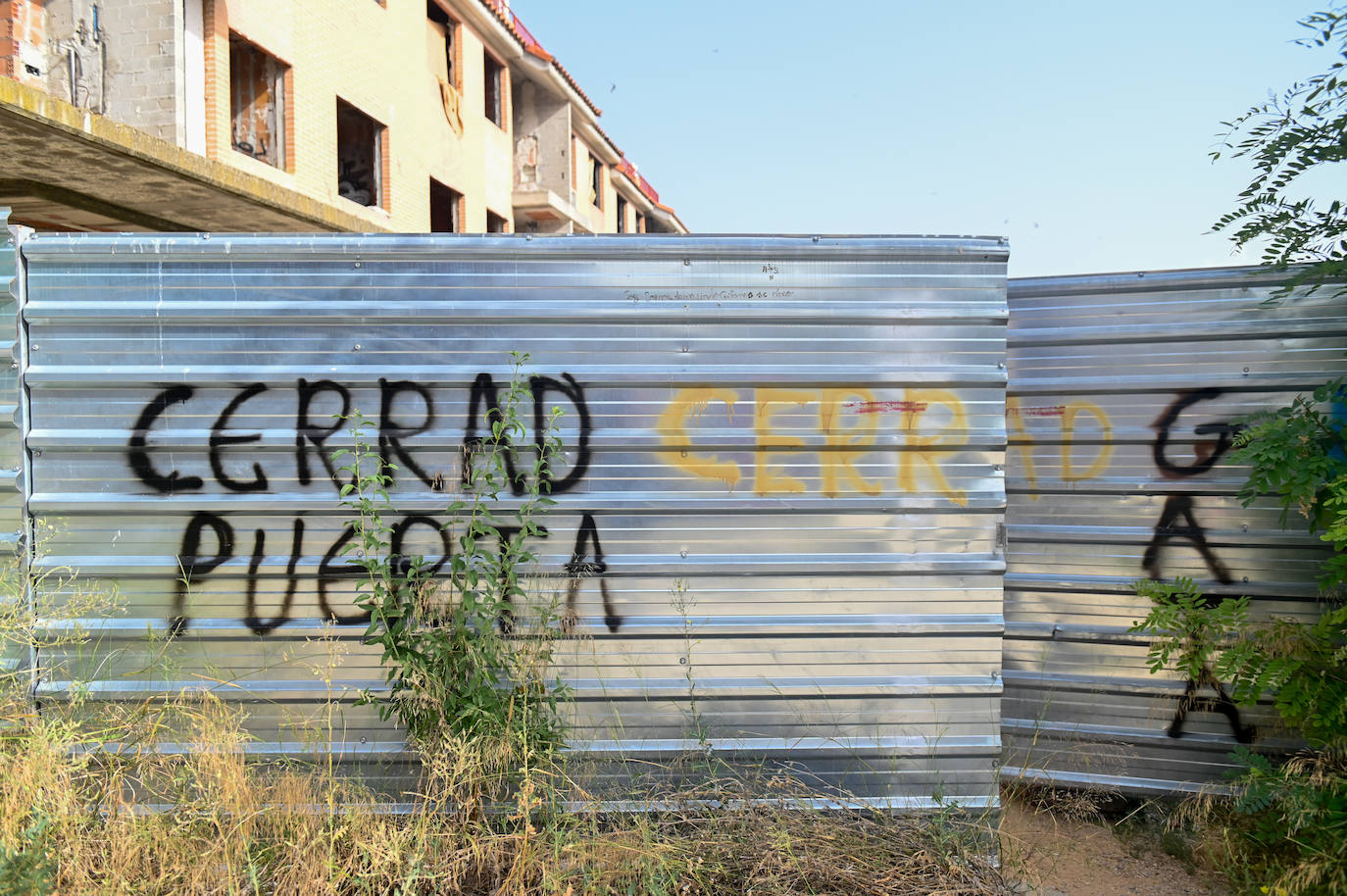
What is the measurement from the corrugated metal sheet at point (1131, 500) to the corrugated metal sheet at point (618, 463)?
1.88 feet

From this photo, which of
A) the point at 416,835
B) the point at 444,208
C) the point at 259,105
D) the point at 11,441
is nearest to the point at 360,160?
the point at 259,105

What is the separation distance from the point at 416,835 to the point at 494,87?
64.2ft

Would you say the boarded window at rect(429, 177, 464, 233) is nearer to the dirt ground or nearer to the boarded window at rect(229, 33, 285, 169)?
the boarded window at rect(229, 33, 285, 169)

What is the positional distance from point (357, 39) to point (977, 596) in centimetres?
1431

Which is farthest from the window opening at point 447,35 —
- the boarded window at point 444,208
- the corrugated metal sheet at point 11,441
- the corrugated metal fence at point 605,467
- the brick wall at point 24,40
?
the corrugated metal fence at point 605,467

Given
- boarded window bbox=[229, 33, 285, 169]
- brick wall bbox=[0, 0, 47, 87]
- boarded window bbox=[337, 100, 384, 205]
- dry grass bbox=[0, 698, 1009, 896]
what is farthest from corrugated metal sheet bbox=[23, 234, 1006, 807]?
boarded window bbox=[337, 100, 384, 205]

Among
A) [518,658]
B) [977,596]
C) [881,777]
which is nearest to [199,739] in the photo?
[518,658]

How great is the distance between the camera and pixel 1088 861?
3717 millimetres

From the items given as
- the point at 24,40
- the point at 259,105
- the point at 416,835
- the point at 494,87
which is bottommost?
the point at 416,835

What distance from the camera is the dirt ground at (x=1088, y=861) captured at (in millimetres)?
3508

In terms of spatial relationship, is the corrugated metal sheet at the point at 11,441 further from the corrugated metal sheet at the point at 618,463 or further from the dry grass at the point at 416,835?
the dry grass at the point at 416,835

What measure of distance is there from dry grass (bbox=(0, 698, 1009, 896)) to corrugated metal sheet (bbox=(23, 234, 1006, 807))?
12.2 inches

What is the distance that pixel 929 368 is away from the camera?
3.57 m

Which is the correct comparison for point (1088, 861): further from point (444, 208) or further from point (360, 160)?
point (444, 208)
